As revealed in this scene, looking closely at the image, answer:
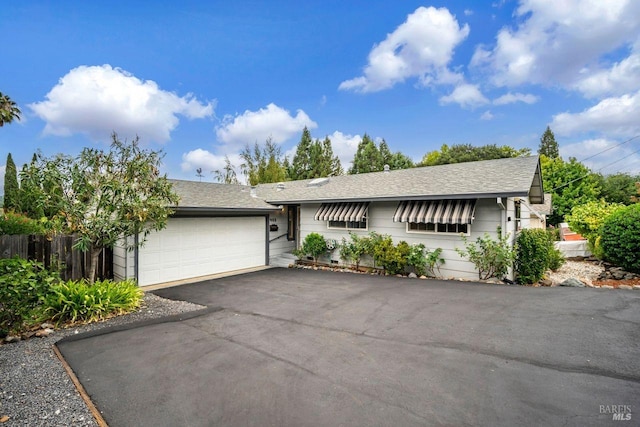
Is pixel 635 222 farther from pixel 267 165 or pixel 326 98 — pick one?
pixel 267 165

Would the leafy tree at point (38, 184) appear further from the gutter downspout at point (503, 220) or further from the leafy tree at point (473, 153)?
the leafy tree at point (473, 153)

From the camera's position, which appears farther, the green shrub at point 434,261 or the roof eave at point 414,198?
the green shrub at point 434,261

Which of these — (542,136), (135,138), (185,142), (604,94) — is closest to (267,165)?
(185,142)

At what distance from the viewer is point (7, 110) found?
14586mm

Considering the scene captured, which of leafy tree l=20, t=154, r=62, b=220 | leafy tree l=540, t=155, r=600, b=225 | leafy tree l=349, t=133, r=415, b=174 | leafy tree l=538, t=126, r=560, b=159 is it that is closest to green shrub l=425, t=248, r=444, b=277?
leafy tree l=20, t=154, r=62, b=220

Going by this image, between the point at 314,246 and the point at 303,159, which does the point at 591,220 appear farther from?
the point at 303,159

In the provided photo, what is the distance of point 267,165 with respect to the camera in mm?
35594

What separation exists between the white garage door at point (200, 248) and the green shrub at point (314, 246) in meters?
2.09

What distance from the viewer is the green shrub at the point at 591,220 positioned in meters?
13.6

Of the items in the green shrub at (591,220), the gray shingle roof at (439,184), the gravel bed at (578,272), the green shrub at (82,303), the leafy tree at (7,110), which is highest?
the leafy tree at (7,110)

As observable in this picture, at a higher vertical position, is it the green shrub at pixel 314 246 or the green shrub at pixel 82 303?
the green shrub at pixel 314 246

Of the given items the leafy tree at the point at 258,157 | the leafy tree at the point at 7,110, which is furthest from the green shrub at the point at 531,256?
the leafy tree at the point at 258,157
